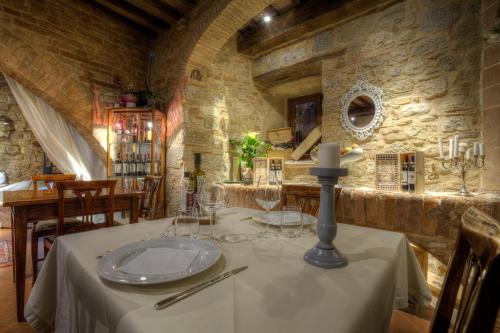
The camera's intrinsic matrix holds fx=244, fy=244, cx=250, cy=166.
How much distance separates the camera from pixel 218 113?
3.66 metres

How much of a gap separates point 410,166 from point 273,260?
75.8 inches

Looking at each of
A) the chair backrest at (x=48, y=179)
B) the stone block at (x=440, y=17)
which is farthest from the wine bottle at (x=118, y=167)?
the stone block at (x=440, y=17)

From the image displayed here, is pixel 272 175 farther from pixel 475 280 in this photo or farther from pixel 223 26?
pixel 475 280

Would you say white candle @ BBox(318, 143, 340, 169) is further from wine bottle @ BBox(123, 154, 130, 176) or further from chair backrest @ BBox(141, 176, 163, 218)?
wine bottle @ BBox(123, 154, 130, 176)

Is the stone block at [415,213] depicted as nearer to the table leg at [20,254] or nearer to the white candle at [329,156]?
the white candle at [329,156]

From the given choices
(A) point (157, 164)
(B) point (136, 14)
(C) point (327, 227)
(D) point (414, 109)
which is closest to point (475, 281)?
(C) point (327, 227)

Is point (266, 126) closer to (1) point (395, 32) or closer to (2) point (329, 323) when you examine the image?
(1) point (395, 32)

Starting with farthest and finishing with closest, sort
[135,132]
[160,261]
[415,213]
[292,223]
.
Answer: [135,132], [415,213], [292,223], [160,261]

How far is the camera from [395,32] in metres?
2.75

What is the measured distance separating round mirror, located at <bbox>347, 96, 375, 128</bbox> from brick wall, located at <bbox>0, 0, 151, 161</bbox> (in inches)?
133

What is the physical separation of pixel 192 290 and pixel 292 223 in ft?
2.10

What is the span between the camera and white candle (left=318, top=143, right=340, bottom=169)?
0.76 m

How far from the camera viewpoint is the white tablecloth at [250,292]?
47 cm

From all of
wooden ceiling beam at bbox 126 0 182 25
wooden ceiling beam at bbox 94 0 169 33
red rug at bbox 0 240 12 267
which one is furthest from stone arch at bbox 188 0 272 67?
red rug at bbox 0 240 12 267
